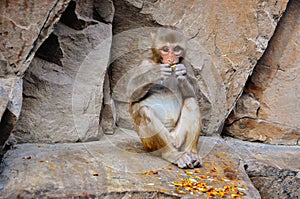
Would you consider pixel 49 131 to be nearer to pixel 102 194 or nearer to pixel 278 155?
pixel 102 194

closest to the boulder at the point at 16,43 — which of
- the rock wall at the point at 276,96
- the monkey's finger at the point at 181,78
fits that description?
the monkey's finger at the point at 181,78

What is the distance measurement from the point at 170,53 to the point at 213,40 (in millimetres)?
1120

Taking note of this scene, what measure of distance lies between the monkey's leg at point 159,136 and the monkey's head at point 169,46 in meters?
0.39

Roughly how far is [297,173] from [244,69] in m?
1.14

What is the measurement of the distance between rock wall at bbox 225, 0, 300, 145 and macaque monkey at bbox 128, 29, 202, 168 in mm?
1245

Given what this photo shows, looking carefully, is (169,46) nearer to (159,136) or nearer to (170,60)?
(170,60)

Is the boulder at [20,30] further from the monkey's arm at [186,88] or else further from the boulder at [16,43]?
the monkey's arm at [186,88]

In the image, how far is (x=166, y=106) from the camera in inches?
133

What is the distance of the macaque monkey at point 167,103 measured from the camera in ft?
A: 10.5

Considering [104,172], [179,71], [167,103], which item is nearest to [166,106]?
[167,103]

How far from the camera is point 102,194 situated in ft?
8.86

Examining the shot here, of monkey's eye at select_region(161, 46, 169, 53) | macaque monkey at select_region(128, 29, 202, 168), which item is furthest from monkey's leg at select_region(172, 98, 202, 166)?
monkey's eye at select_region(161, 46, 169, 53)

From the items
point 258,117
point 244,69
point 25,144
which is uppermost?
point 244,69

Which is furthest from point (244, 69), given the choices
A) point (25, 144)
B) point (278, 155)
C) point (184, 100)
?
point (25, 144)
